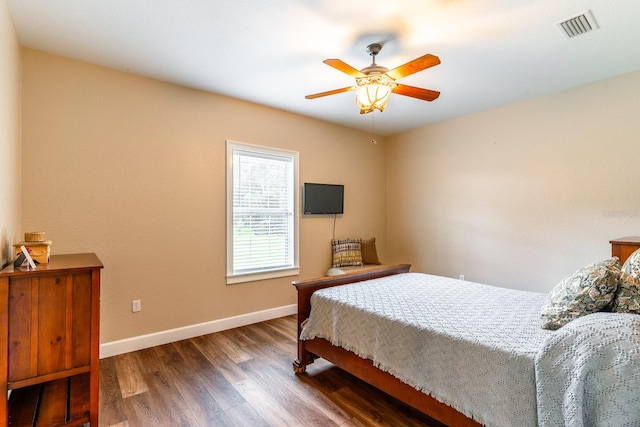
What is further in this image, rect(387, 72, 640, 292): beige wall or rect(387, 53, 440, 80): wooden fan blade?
rect(387, 72, 640, 292): beige wall

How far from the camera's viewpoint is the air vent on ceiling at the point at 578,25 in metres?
2.10

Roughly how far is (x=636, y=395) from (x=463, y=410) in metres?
0.69

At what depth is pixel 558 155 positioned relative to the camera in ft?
11.2

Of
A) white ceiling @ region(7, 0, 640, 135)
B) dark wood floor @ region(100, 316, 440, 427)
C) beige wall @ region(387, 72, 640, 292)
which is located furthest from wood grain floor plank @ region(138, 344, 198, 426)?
beige wall @ region(387, 72, 640, 292)

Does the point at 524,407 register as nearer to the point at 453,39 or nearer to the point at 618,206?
the point at 453,39

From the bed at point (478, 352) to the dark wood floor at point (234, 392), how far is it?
0.20 m

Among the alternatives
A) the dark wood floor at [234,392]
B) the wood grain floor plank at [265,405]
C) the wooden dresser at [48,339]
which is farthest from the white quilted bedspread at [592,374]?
the wooden dresser at [48,339]

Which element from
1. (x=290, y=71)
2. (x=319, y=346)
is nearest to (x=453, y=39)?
(x=290, y=71)

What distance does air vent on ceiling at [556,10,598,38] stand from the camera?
82.8 inches

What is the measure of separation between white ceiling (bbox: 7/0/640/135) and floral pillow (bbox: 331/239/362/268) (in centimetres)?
213

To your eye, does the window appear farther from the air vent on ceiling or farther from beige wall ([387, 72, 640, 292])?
the air vent on ceiling

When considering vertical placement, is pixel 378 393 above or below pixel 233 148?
below

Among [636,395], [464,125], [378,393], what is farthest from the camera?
[464,125]

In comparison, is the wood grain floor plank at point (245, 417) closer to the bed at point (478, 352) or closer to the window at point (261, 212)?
the bed at point (478, 352)
